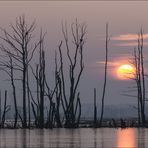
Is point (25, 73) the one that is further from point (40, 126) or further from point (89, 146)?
point (89, 146)

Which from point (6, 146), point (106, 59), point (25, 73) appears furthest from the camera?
point (106, 59)

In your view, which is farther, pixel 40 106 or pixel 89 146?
pixel 40 106

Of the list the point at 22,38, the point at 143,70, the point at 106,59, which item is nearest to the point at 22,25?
the point at 22,38

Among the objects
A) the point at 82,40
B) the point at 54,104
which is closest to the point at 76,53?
the point at 82,40

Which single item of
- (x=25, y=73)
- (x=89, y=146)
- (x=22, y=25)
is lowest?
(x=89, y=146)

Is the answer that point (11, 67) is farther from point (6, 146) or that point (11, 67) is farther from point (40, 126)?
point (6, 146)

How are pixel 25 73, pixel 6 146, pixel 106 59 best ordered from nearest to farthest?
pixel 6 146
pixel 25 73
pixel 106 59

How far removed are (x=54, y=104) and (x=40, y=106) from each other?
111cm

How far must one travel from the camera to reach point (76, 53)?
46219 millimetres

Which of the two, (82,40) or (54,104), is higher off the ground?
(82,40)

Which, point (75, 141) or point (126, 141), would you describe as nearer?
point (126, 141)

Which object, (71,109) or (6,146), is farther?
(71,109)

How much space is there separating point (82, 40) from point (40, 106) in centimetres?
565

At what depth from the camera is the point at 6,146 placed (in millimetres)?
22969
